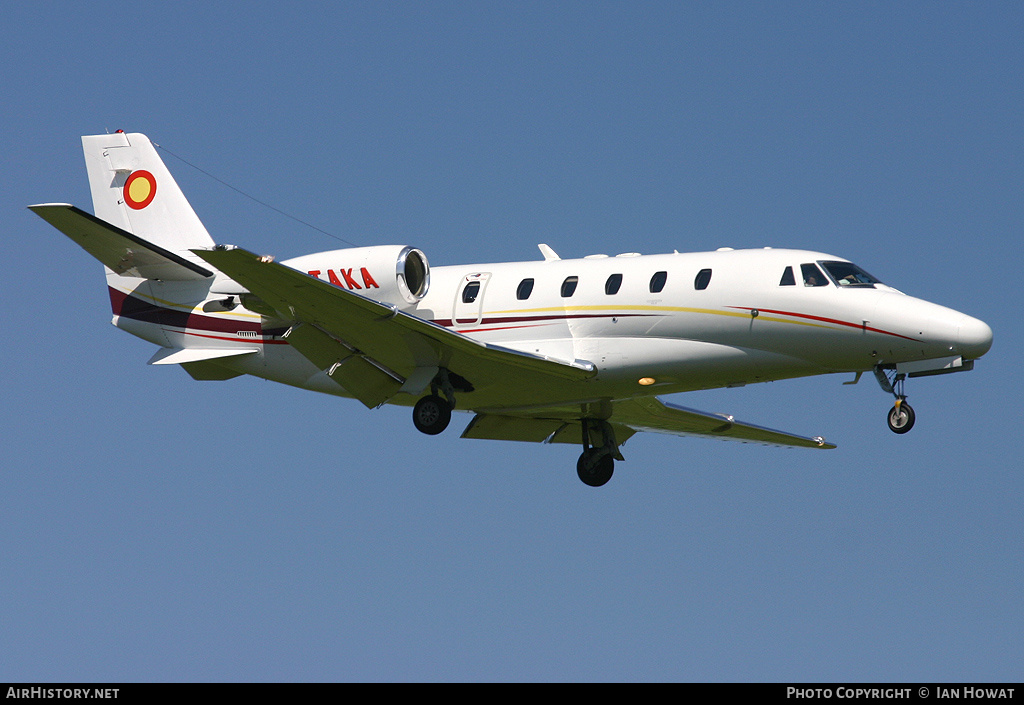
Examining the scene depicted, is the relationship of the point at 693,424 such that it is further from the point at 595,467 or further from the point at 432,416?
the point at 432,416

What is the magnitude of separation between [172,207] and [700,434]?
11294mm

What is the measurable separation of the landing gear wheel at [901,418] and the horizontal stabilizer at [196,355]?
11031 millimetres

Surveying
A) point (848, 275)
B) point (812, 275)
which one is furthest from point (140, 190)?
point (848, 275)

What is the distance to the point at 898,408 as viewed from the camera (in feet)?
68.0

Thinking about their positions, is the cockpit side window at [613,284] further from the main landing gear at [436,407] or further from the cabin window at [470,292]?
the main landing gear at [436,407]

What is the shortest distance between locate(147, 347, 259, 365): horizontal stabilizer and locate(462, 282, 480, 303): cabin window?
3993mm

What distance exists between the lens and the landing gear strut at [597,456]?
83.5ft

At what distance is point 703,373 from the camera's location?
849 inches

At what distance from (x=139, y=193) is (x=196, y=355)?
13.6 feet

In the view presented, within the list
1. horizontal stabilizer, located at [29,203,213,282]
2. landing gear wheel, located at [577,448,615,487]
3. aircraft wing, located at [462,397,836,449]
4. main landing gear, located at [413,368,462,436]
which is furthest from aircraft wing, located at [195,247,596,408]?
landing gear wheel, located at [577,448,615,487]

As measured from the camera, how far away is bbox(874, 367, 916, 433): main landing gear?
20594 millimetres
